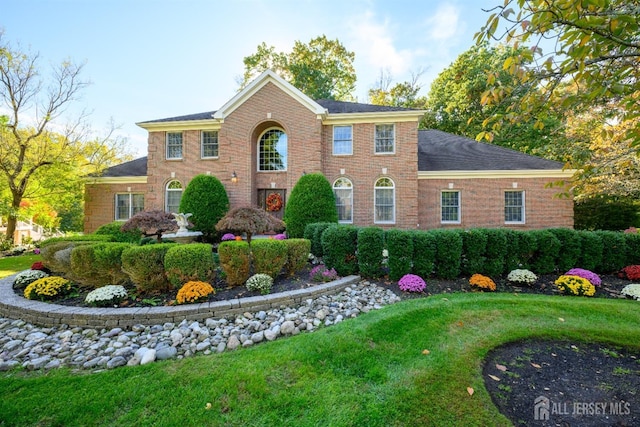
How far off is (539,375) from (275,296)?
144 inches

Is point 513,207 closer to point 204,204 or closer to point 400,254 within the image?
point 400,254

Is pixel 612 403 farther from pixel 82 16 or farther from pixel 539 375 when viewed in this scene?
pixel 82 16

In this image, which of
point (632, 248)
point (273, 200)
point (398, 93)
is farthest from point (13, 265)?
point (398, 93)

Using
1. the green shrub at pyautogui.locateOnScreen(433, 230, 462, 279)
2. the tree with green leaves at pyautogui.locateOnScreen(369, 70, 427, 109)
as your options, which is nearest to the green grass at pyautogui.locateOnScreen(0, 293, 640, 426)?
the green shrub at pyautogui.locateOnScreen(433, 230, 462, 279)

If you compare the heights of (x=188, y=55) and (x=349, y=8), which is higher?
(x=349, y=8)

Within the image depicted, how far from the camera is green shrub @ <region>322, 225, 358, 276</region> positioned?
5.89 m

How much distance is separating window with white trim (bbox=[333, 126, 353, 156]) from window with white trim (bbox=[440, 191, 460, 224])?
5.19 meters

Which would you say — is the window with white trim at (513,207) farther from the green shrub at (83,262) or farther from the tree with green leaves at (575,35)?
the green shrub at (83,262)

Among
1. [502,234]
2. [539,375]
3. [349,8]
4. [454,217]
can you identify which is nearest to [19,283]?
[539,375]

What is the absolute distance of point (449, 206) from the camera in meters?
12.8

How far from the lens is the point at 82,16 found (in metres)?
6.98

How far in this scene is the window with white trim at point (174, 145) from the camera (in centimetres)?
1339

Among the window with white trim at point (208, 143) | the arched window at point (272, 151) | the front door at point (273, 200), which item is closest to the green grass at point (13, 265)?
the window with white trim at point (208, 143)

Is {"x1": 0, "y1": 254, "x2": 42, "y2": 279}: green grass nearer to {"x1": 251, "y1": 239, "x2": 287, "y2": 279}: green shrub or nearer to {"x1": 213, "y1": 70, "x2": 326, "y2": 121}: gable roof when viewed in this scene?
{"x1": 251, "y1": 239, "x2": 287, "y2": 279}: green shrub
